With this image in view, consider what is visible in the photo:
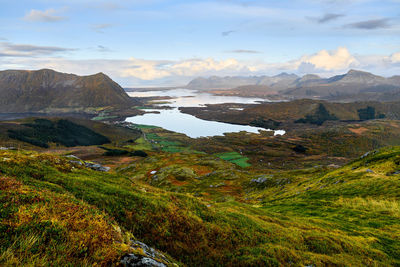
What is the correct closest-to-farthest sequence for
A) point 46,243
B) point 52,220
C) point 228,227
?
1. point 46,243
2. point 52,220
3. point 228,227

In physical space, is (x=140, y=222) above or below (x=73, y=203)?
below

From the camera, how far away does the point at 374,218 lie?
26922mm

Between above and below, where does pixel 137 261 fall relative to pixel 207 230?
above

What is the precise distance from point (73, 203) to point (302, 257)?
46.0ft

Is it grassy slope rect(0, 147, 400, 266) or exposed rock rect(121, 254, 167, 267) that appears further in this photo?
grassy slope rect(0, 147, 400, 266)

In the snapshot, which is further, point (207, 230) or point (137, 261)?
point (207, 230)

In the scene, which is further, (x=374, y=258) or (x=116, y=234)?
(x=374, y=258)

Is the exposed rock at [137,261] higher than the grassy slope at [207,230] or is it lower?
higher

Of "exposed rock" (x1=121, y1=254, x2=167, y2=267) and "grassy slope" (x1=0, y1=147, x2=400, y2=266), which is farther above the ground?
"exposed rock" (x1=121, y1=254, x2=167, y2=267)

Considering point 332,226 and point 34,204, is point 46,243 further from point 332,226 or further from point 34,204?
point 332,226

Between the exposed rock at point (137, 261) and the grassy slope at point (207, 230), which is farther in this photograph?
the grassy slope at point (207, 230)

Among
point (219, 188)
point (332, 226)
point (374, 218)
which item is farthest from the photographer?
point (219, 188)

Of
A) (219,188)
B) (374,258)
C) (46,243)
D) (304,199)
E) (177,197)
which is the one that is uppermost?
(46,243)

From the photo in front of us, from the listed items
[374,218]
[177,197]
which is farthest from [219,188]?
[177,197]
